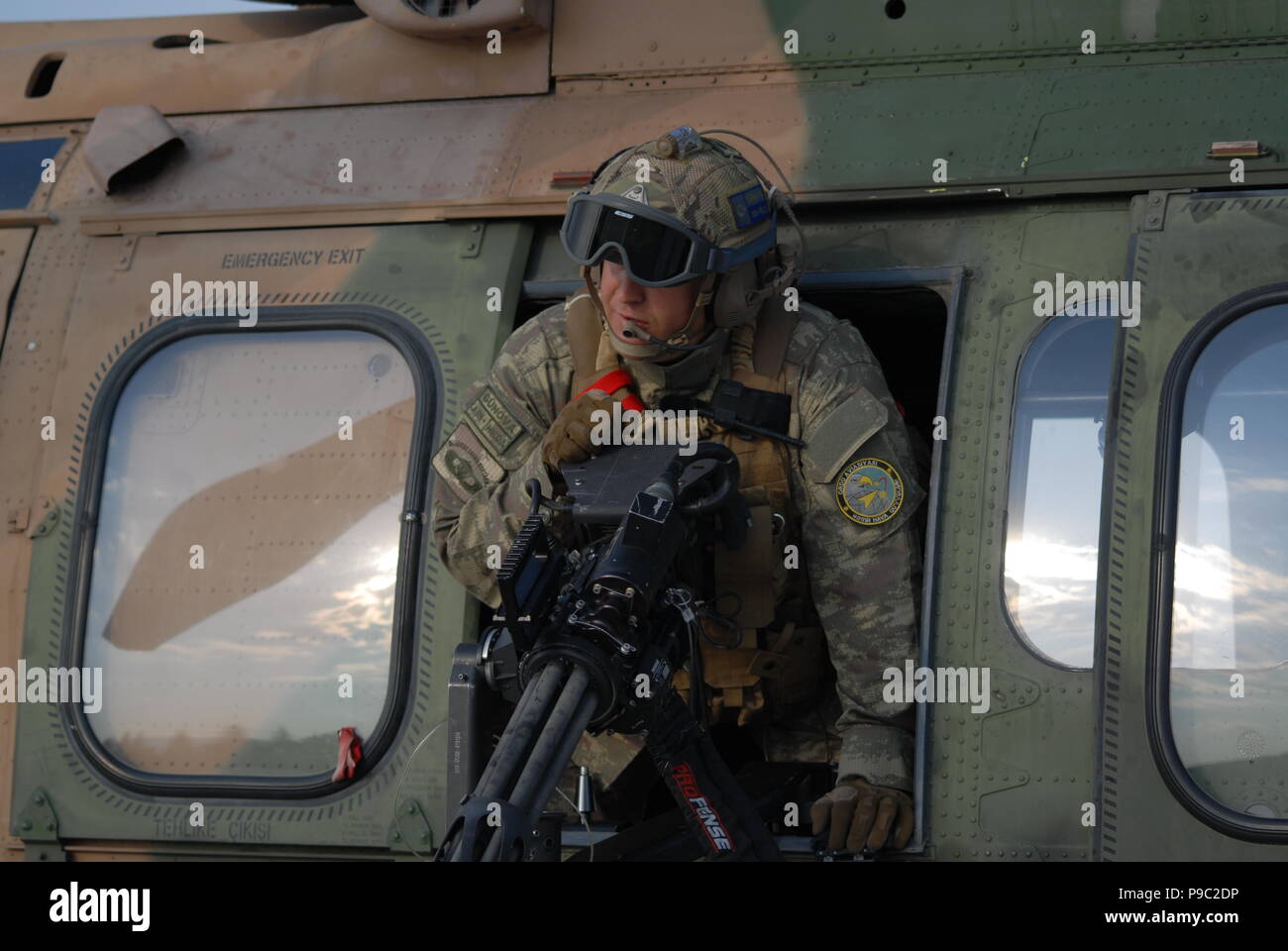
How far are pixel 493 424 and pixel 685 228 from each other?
2.26 ft

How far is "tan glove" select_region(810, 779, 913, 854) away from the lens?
3.71 meters

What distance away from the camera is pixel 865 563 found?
12.7 feet

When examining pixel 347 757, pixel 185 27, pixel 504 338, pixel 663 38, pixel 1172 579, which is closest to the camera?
pixel 1172 579

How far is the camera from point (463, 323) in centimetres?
446

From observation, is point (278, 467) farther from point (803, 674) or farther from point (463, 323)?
point (803, 674)

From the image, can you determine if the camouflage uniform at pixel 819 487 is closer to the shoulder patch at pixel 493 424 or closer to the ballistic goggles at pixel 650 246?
the shoulder patch at pixel 493 424

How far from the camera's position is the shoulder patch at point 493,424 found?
410cm

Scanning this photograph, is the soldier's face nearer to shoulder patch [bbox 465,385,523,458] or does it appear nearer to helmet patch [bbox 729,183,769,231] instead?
helmet patch [bbox 729,183,769,231]

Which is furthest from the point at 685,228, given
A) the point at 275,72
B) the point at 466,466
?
the point at 275,72

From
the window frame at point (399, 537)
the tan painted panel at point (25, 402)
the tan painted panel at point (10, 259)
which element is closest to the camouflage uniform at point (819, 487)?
the window frame at point (399, 537)

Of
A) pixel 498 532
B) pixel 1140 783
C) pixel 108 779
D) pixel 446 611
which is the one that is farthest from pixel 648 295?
pixel 108 779

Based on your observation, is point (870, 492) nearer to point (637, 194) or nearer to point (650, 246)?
point (650, 246)

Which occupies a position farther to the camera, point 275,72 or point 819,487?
point 275,72

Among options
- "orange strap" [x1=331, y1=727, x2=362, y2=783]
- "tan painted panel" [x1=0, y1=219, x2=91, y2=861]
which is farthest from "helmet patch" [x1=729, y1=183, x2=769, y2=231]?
"tan painted panel" [x1=0, y1=219, x2=91, y2=861]
